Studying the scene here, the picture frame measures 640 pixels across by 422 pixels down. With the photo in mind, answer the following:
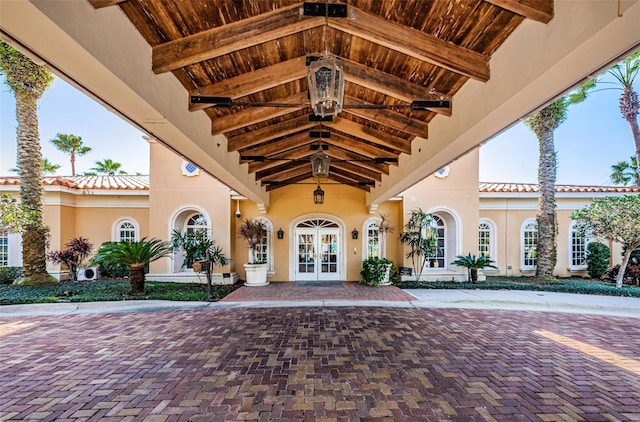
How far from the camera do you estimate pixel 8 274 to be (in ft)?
36.4

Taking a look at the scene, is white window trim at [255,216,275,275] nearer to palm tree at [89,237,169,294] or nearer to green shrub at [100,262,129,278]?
palm tree at [89,237,169,294]

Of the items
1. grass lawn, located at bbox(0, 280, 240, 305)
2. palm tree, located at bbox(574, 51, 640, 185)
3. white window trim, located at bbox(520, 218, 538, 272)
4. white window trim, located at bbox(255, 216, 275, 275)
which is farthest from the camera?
white window trim, located at bbox(520, 218, 538, 272)

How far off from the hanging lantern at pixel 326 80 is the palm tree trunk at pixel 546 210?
465 inches

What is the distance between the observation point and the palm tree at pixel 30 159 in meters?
9.80

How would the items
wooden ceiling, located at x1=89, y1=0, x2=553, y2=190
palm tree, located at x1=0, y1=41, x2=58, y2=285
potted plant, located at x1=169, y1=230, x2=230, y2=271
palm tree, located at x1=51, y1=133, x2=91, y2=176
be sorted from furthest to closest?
palm tree, located at x1=51, y1=133, x2=91, y2=176 < potted plant, located at x1=169, y1=230, x2=230, y2=271 < palm tree, located at x1=0, y1=41, x2=58, y2=285 < wooden ceiling, located at x1=89, y1=0, x2=553, y2=190

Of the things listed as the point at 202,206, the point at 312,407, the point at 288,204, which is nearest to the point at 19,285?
the point at 202,206

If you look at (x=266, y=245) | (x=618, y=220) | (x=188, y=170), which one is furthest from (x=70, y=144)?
(x=618, y=220)

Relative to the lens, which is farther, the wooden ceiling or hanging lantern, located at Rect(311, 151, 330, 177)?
hanging lantern, located at Rect(311, 151, 330, 177)

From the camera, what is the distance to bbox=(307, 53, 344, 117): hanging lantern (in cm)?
256

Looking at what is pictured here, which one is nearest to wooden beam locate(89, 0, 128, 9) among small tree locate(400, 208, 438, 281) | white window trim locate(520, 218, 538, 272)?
small tree locate(400, 208, 438, 281)

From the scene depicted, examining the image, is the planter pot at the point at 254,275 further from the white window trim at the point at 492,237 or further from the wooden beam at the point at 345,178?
the white window trim at the point at 492,237

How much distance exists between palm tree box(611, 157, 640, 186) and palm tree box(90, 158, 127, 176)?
1387 inches

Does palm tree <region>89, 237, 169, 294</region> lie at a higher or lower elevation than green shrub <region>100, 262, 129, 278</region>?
higher

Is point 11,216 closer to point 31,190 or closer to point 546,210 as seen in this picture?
point 31,190
